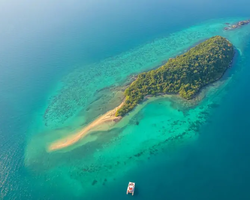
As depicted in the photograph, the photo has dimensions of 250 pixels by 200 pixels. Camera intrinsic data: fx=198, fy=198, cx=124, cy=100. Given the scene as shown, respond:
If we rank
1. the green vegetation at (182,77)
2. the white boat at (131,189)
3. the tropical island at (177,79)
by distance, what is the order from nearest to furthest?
1. the white boat at (131,189)
2. the tropical island at (177,79)
3. the green vegetation at (182,77)

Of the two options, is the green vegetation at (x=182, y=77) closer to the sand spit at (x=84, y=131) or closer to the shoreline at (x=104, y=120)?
the shoreline at (x=104, y=120)

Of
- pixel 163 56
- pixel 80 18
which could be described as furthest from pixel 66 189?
pixel 80 18

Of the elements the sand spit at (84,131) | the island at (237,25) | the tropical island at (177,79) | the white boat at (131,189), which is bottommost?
the white boat at (131,189)

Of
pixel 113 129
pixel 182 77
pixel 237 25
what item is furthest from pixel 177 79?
pixel 237 25

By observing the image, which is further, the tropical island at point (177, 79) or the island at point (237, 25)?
the island at point (237, 25)

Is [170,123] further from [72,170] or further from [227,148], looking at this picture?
[72,170]

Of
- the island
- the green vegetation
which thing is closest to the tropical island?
the green vegetation

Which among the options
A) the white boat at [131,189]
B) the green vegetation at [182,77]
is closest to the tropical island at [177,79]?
the green vegetation at [182,77]

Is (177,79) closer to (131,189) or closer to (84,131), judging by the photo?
(84,131)
